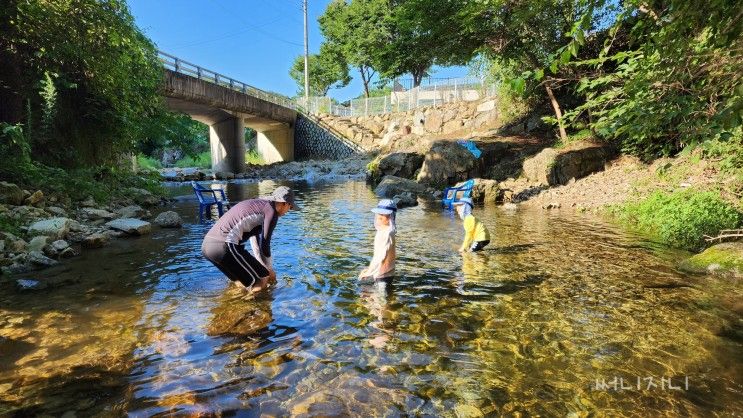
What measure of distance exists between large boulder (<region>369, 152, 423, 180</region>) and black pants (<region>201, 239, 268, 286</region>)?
19022 millimetres

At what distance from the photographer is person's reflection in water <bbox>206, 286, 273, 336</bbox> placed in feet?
17.2

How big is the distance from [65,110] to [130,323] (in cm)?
1265

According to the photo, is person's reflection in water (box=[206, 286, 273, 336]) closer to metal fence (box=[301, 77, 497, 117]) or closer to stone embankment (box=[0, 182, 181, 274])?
stone embankment (box=[0, 182, 181, 274])

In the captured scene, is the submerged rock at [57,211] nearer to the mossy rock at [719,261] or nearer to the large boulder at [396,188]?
the large boulder at [396,188]

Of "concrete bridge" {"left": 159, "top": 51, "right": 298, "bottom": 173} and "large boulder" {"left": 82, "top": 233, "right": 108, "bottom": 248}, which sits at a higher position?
"concrete bridge" {"left": 159, "top": 51, "right": 298, "bottom": 173}

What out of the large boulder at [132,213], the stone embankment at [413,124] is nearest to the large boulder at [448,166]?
the stone embankment at [413,124]

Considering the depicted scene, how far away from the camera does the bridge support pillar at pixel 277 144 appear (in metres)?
48.6

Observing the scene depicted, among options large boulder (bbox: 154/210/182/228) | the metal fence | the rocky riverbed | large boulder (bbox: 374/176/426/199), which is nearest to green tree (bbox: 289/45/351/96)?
the metal fence

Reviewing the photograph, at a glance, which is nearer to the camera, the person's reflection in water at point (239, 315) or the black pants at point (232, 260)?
the person's reflection in water at point (239, 315)

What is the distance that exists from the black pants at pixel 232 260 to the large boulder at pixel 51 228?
5.48 m

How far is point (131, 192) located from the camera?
17219 mm

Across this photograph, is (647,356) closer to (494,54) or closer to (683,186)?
(683,186)

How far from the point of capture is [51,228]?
9.49 metres

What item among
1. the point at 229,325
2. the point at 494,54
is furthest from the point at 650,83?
the point at 494,54
